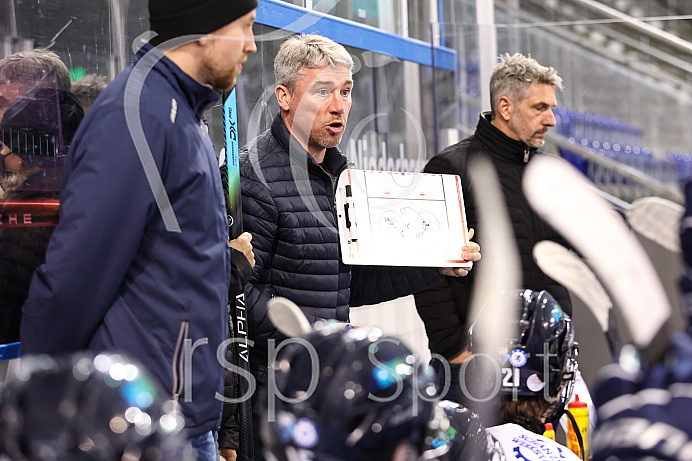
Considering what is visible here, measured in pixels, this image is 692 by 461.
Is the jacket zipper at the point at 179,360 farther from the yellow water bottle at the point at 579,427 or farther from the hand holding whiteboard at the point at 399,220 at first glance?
the yellow water bottle at the point at 579,427

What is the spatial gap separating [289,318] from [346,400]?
0.15 meters

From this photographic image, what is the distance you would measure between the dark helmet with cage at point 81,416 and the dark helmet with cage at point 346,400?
0.47 ft

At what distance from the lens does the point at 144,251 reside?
1.57 metres

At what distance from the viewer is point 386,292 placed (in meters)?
2.74

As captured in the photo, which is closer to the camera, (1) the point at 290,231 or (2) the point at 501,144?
(1) the point at 290,231

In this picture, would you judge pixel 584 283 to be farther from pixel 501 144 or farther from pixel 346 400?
pixel 501 144

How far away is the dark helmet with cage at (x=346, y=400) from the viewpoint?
3.07 feet

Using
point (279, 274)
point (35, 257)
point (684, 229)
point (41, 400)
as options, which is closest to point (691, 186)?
point (684, 229)

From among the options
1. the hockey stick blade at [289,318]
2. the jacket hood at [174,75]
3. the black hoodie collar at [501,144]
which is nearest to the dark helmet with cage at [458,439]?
the hockey stick blade at [289,318]

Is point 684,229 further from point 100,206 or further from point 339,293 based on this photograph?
point 339,293

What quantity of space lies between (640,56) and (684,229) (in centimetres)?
575

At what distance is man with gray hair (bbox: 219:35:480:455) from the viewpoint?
7.87 feet

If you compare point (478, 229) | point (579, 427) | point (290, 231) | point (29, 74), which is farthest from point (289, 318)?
point (478, 229)

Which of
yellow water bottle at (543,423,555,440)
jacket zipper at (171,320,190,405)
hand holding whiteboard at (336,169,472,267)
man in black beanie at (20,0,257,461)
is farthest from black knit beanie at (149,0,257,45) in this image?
yellow water bottle at (543,423,555,440)
